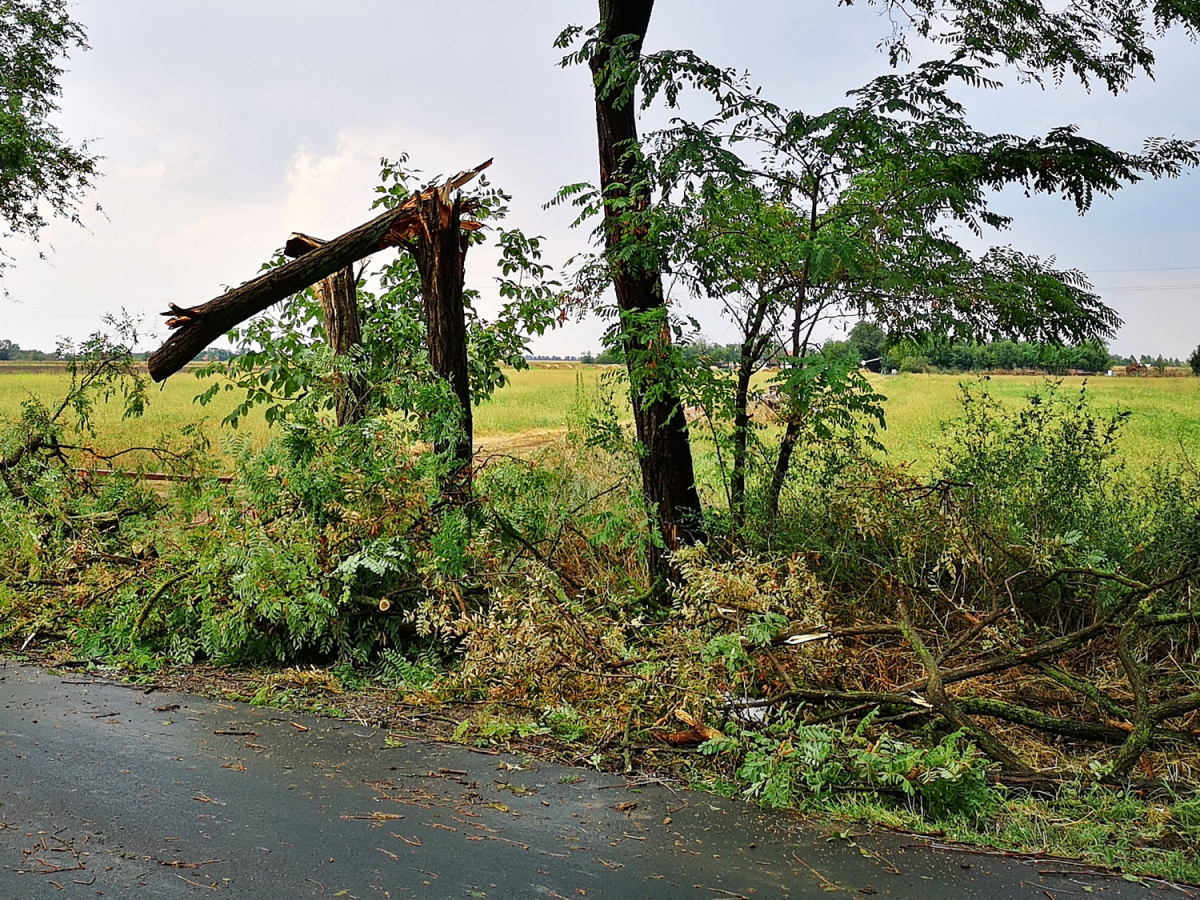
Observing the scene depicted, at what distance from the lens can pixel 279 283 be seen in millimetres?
6559

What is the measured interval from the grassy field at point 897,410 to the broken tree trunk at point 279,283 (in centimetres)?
113

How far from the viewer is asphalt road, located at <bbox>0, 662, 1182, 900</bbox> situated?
3.14 metres

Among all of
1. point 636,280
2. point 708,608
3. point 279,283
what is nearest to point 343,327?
point 279,283

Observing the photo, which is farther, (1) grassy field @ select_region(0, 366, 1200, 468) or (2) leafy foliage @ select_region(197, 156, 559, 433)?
(1) grassy field @ select_region(0, 366, 1200, 468)

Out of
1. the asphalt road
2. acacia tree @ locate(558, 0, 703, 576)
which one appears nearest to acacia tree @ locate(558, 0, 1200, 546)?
acacia tree @ locate(558, 0, 703, 576)

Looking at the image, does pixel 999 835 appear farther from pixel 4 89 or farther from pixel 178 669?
pixel 4 89

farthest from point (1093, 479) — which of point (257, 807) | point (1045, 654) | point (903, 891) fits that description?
point (257, 807)

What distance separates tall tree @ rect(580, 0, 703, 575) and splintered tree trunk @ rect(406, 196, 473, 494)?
115 cm

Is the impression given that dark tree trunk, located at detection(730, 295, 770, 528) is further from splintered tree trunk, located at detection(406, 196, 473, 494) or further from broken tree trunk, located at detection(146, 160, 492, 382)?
broken tree trunk, located at detection(146, 160, 492, 382)

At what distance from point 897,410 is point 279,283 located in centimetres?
1130

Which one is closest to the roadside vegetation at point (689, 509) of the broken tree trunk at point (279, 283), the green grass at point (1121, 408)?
the broken tree trunk at point (279, 283)

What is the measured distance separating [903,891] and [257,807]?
239 cm

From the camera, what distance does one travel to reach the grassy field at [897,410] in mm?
12112

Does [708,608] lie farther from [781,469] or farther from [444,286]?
[444,286]
